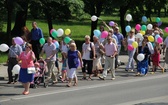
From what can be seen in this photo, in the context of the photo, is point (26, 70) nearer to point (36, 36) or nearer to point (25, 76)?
point (25, 76)

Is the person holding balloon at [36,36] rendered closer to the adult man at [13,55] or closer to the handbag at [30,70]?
the adult man at [13,55]

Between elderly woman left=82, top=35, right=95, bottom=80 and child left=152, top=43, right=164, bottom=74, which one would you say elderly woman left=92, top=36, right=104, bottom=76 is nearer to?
elderly woman left=82, top=35, right=95, bottom=80

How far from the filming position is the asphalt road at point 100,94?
11.5m

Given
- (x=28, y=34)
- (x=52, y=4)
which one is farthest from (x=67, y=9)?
(x=28, y=34)

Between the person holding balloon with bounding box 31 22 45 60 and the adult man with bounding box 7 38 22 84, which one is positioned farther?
the person holding balloon with bounding box 31 22 45 60

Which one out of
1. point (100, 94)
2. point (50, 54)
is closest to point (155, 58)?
point (50, 54)

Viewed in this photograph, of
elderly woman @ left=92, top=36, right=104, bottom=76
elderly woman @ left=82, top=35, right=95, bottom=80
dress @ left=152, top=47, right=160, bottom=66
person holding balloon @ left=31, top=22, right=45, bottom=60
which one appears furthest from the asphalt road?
person holding balloon @ left=31, top=22, right=45, bottom=60

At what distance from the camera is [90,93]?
12.9 meters

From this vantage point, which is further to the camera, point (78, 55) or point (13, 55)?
point (13, 55)

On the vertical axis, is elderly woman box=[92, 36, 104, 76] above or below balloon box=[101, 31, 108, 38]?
below

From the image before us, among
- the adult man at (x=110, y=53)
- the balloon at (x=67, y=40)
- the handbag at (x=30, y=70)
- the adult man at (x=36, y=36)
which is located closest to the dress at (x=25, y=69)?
the handbag at (x=30, y=70)

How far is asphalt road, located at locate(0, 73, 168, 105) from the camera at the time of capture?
11547mm

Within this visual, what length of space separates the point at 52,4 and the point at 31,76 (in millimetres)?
14350

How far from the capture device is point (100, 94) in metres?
12.7
